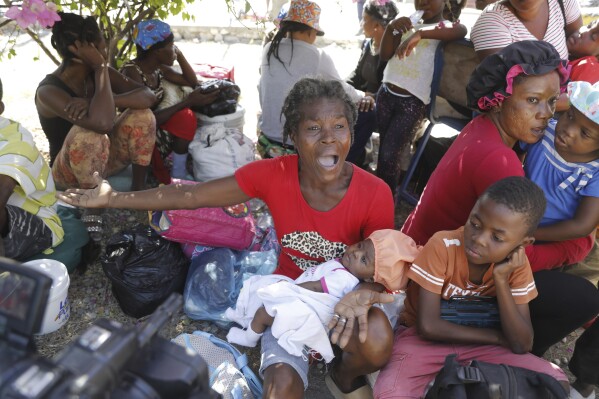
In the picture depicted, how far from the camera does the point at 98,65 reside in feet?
10.9

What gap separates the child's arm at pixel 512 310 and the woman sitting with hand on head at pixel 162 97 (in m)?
2.85

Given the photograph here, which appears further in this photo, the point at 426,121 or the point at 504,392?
the point at 426,121

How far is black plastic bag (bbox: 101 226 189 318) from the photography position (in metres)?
2.82

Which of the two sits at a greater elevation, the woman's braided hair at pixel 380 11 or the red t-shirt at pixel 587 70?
the woman's braided hair at pixel 380 11

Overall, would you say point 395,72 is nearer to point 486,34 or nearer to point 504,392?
point 486,34

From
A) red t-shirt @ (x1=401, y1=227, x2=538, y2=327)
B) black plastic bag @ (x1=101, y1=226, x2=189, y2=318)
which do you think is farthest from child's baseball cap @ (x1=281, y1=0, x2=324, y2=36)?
red t-shirt @ (x1=401, y1=227, x2=538, y2=327)

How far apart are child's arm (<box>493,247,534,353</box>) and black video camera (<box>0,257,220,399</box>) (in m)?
1.43

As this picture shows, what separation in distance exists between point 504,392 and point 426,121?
3.00 m

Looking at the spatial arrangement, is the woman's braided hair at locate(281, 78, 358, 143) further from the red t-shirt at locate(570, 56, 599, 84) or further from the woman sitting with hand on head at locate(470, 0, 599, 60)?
the red t-shirt at locate(570, 56, 599, 84)

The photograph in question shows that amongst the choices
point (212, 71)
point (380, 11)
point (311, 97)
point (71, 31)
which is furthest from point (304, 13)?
point (311, 97)

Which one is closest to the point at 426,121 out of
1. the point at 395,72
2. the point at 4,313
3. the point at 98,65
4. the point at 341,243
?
the point at 395,72

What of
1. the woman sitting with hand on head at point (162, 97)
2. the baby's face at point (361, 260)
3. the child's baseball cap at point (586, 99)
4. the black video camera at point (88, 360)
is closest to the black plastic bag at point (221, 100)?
the woman sitting with hand on head at point (162, 97)

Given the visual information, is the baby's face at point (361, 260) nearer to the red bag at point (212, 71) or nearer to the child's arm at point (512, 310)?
the child's arm at point (512, 310)

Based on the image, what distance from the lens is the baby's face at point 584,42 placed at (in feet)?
11.7
